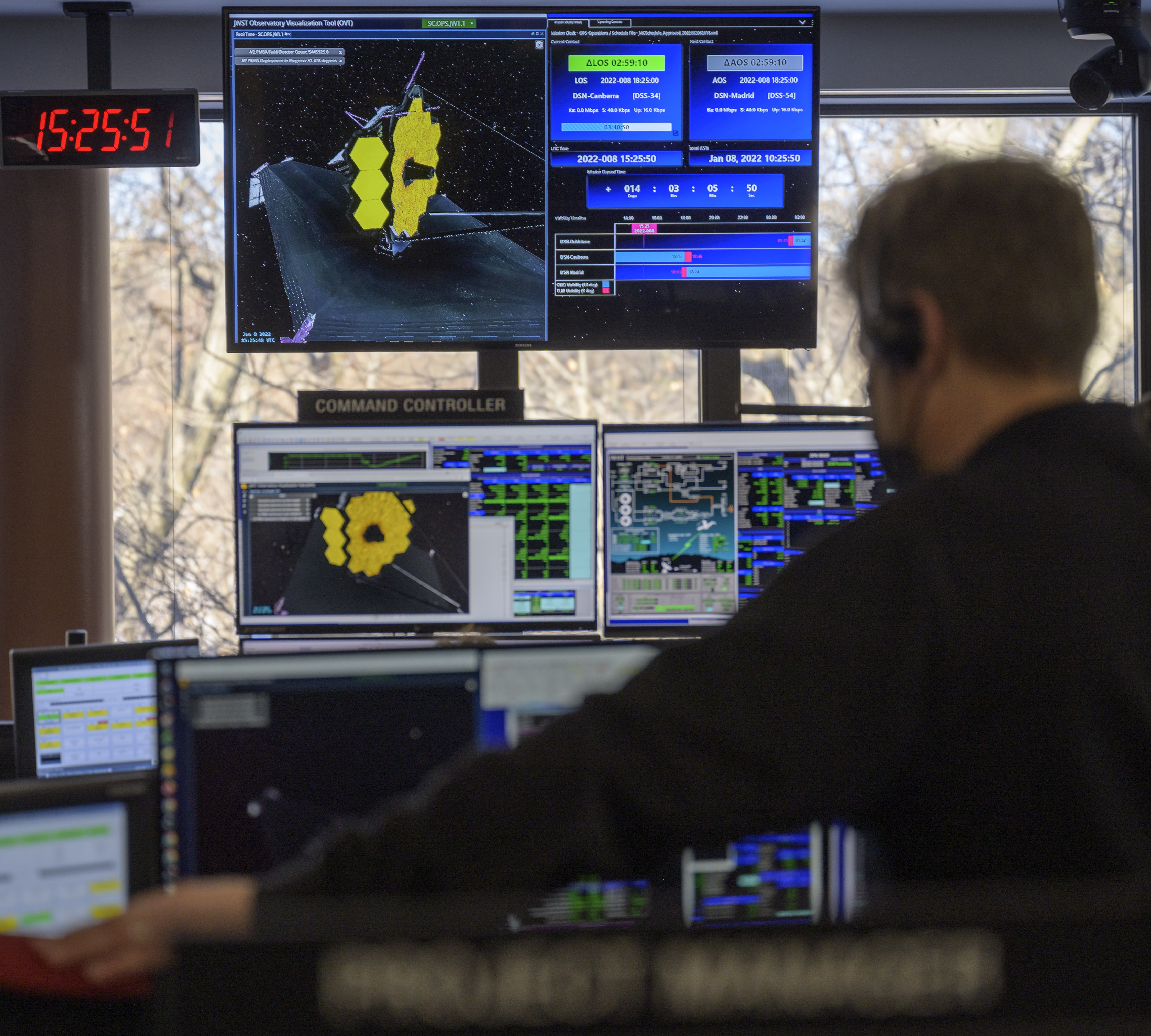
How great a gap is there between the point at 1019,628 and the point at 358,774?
0.68 meters

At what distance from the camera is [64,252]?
11.0ft

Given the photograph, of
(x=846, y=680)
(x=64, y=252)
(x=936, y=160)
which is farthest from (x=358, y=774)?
(x=64, y=252)

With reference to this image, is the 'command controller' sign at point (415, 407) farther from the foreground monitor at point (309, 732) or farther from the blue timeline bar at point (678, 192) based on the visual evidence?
the foreground monitor at point (309, 732)

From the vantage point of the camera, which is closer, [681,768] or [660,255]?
[681,768]

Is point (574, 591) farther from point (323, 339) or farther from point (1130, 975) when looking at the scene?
point (1130, 975)

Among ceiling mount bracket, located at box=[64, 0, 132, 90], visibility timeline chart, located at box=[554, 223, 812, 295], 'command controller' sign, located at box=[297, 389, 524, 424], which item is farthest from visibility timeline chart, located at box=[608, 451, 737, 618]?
ceiling mount bracket, located at box=[64, 0, 132, 90]

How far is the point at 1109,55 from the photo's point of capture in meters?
2.81

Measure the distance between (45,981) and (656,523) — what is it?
1602mm

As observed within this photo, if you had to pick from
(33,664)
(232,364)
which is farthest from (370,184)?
(232,364)

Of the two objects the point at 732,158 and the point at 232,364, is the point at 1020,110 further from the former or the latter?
the point at 232,364

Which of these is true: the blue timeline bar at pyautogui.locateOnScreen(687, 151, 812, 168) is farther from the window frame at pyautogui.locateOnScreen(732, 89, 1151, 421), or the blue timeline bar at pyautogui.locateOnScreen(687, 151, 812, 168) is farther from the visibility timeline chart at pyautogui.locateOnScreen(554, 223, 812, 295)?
the window frame at pyautogui.locateOnScreen(732, 89, 1151, 421)

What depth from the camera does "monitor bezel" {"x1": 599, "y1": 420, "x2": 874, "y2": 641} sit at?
2.19m

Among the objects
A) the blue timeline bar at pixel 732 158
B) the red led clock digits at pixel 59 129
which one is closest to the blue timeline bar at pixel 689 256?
the blue timeline bar at pixel 732 158

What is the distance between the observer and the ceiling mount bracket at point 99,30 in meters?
2.93
